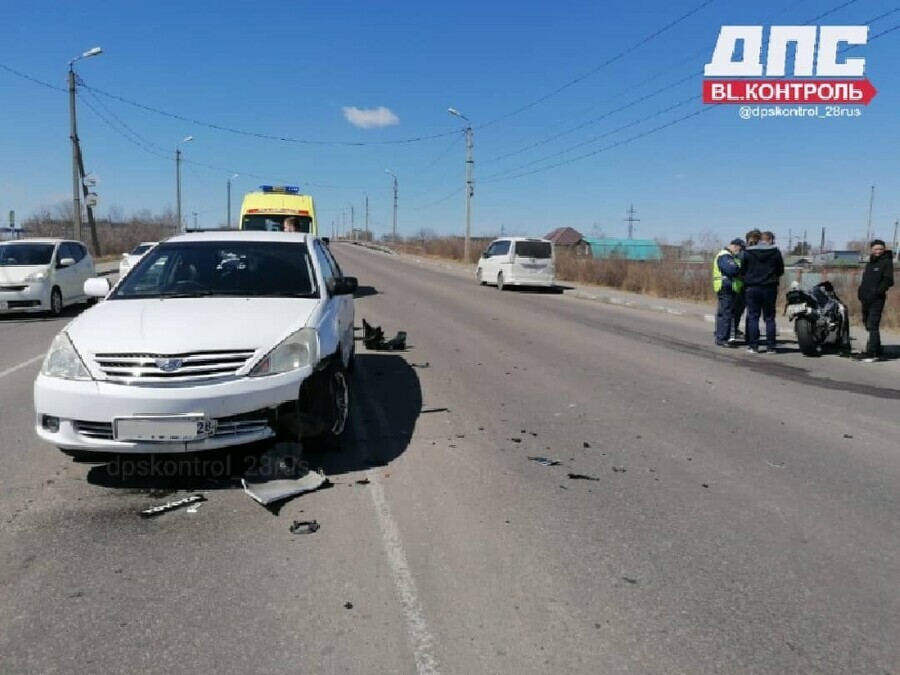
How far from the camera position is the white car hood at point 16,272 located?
13.7 m

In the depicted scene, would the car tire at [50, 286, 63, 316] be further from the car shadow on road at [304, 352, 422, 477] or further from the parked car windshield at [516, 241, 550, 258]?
the parked car windshield at [516, 241, 550, 258]

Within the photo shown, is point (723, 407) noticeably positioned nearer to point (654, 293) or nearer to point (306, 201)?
point (306, 201)

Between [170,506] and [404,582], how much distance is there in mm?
1759

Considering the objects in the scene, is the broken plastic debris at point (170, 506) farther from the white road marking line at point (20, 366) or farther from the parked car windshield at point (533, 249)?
the parked car windshield at point (533, 249)

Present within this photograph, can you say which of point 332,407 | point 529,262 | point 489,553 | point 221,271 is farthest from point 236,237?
point 529,262

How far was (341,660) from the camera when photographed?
273 cm

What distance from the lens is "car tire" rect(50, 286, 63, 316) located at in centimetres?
1423

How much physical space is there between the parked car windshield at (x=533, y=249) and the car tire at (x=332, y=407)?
64.5ft

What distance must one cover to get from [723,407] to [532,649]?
5112 millimetres

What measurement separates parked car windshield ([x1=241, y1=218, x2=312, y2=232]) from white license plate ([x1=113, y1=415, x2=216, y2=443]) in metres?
15.0

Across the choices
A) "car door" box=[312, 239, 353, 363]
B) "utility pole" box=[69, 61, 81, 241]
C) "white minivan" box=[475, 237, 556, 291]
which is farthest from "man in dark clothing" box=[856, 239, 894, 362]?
"utility pole" box=[69, 61, 81, 241]

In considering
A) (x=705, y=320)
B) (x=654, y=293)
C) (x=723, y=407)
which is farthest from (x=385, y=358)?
(x=654, y=293)

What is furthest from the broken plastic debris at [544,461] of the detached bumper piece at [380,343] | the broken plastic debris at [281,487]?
the detached bumper piece at [380,343]

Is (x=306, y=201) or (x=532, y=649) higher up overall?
(x=306, y=201)
